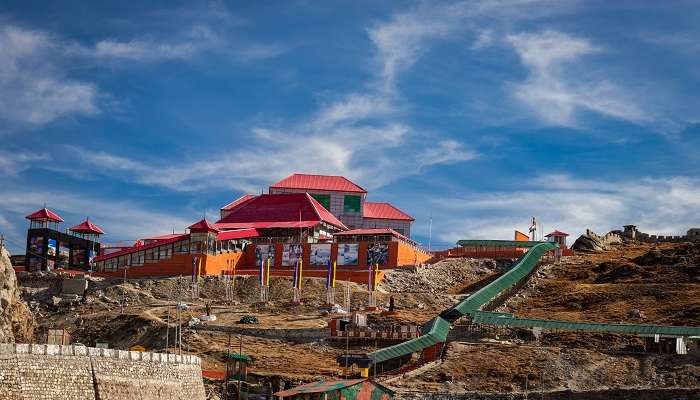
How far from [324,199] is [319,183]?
2494 mm

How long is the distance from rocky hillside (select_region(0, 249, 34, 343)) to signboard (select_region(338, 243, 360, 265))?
4302 centimetres

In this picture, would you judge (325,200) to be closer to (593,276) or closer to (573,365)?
(593,276)

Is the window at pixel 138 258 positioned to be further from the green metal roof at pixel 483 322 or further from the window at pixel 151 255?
the green metal roof at pixel 483 322

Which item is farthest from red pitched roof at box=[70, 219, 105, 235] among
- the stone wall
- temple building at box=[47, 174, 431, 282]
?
the stone wall

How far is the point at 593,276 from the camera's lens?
3450 inches

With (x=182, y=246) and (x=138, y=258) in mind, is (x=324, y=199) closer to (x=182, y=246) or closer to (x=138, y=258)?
(x=182, y=246)

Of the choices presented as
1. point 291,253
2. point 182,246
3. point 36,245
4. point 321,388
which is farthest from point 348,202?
point 321,388

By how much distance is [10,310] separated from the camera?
47312 millimetres

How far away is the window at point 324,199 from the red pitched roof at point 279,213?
13.5ft

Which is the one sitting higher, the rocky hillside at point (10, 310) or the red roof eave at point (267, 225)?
the red roof eave at point (267, 225)

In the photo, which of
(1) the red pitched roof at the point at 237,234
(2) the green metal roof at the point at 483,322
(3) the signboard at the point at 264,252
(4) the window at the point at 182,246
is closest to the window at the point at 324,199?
(1) the red pitched roof at the point at 237,234

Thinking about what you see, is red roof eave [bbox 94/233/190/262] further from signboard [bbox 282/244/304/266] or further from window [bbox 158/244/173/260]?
→ signboard [bbox 282/244/304/266]

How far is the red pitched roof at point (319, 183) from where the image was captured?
113000 millimetres

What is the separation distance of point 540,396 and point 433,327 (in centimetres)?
1264
